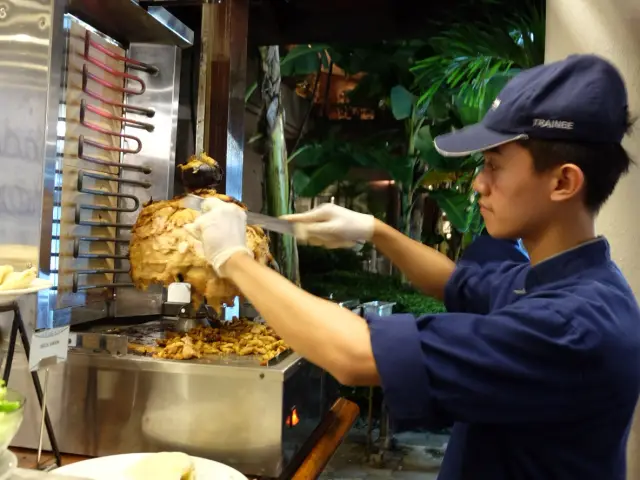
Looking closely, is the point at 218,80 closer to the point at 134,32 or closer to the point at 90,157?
the point at 134,32

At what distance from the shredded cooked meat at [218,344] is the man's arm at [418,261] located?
38 centimetres

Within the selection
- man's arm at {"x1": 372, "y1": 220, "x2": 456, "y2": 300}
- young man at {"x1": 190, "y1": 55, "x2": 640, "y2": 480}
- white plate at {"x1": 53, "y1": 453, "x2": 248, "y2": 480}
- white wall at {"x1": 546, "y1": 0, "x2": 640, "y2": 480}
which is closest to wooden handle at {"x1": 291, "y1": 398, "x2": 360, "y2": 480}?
white plate at {"x1": 53, "y1": 453, "x2": 248, "y2": 480}

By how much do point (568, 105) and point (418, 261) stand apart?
68 cm

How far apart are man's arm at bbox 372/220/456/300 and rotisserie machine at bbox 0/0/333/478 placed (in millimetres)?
374

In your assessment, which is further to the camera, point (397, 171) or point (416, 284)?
point (397, 171)

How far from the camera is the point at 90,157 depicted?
1712mm

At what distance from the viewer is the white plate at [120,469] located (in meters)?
1.16

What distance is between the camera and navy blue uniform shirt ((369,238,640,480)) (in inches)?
34.2

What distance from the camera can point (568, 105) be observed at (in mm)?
956

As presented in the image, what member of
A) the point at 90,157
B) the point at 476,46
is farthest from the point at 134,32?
the point at 476,46

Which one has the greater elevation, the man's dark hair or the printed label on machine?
the man's dark hair

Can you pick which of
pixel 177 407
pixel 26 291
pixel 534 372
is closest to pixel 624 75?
pixel 534 372

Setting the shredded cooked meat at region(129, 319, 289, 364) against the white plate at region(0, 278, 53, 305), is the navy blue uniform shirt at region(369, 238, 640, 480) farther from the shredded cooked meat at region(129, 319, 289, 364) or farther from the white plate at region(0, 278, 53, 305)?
the white plate at region(0, 278, 53, 305)

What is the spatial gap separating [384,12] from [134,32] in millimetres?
1414
